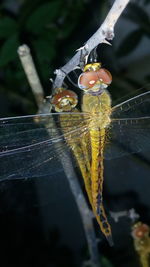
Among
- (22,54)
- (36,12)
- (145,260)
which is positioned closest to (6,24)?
(36,12)

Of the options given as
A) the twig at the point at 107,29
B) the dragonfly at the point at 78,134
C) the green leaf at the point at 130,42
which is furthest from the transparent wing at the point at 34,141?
the green leaf at the point at 130,42

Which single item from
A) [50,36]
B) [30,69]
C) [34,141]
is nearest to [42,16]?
[50,36]

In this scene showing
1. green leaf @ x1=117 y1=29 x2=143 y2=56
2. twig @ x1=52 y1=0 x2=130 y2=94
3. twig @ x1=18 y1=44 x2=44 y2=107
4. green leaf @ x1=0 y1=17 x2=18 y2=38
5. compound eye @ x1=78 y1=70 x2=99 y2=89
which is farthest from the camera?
green leaf @ x1=117 y1=29 x2=143 y2=56

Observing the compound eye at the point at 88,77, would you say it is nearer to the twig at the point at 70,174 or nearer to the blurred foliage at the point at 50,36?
the twig at the point at 70,174

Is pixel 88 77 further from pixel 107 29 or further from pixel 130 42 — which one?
pixel 130 42

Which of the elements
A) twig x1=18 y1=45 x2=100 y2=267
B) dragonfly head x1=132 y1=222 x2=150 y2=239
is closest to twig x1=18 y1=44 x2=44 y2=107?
twig x1=18 y1=45 x2=100 y2=267

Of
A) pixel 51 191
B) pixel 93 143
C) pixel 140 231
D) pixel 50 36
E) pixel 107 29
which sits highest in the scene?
pixel 50 36

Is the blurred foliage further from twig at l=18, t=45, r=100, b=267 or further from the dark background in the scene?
twig at l=18, t=45, r=100, b=267
